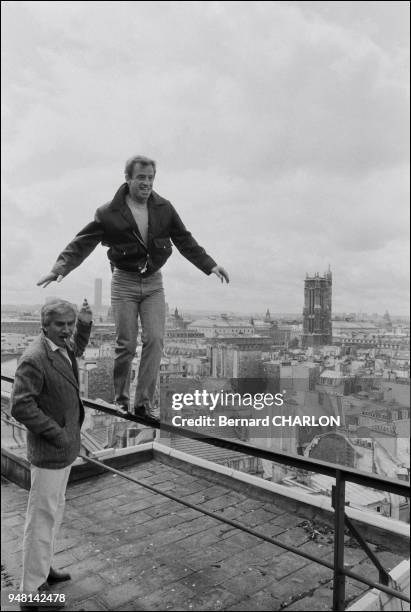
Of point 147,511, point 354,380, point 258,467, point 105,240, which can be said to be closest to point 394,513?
point 258,467

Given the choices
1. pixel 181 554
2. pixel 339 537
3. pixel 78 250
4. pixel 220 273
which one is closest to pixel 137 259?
pixel 78 250

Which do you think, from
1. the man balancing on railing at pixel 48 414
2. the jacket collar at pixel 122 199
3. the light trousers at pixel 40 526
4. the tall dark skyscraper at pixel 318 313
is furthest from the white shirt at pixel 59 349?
the tall dark skyscraper at pixel 318 313

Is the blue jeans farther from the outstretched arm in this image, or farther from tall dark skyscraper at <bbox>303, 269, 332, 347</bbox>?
tall dark skyscraper at <bbox>303, 269, 332, 347</bbox>

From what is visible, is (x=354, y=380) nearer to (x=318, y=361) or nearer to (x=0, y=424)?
(x=318, y=361)

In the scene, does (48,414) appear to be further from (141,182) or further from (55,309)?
(141,182)

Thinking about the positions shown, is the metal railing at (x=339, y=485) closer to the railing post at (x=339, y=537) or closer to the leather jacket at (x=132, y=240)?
the railing post at (x=339, y=537)

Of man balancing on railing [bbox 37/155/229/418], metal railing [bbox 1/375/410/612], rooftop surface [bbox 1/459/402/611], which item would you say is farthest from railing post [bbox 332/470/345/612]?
man balancing on railing [bbox 37/155/229/418]
